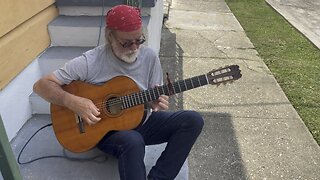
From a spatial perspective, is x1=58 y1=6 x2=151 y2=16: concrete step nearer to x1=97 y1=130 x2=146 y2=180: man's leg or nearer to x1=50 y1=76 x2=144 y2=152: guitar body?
x1=50 y1=76 x2=144 y2=152: guitar body

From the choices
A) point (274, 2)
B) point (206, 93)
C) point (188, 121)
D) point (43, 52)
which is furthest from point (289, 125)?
point (274, 2)

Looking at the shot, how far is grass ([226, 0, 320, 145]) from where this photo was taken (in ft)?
11.5

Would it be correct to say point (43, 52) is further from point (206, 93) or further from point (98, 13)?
point (206, 93)

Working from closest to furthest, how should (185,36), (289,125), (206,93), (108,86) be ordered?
(108,86) < (289,125) < (206,93) < (185,36)

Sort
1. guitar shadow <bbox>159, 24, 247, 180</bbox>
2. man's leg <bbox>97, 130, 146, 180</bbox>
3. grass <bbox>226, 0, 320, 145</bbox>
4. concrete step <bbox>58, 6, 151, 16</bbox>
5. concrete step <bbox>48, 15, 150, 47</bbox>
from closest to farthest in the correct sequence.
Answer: man's leg <bbox>97, 130, 146, 180</bbox>, guitar shadow <bbox>159, 24, 247, 180</bbox>, concrete step <bbox>48, 15, 150, 47</bbox>, concrete step <bbox>58, 6, 151, 16</bbox>, grass <bbox>226, 0, 320, 145</bbox>

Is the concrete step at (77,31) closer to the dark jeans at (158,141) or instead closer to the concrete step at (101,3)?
the concrete step at (101,3)

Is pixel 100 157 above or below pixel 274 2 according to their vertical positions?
above

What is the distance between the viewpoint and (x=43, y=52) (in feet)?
9.31

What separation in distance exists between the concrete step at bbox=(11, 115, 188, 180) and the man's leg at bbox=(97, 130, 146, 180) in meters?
0.32

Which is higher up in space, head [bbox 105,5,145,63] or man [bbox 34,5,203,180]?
head [bbox 105,5,145,63]

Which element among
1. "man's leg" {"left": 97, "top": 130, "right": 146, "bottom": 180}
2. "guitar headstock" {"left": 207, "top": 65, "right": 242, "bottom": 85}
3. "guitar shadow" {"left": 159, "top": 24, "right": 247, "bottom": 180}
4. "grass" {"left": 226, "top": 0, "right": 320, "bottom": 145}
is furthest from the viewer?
"grass" {"left": 226, "top": 0, "right": 320, "bottom": 145}

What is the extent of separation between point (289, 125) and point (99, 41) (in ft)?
6.20

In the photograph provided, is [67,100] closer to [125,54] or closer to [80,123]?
[80,123]

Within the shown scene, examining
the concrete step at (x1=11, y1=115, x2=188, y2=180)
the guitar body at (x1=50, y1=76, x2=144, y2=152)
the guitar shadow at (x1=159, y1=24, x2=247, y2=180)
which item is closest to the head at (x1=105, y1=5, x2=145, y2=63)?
the guitar body at (x1=50, y1=76, x2=144, y2=152)
